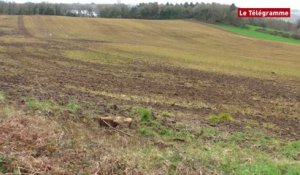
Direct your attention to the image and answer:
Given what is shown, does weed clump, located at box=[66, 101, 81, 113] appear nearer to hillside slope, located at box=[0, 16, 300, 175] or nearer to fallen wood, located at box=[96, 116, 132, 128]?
hillside slope, located at box=[0, 16, 300, 175]

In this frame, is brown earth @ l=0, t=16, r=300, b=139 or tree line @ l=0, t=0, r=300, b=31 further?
tree line @ l=0, t=0, r=300, b=31

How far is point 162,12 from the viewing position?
101812 mm

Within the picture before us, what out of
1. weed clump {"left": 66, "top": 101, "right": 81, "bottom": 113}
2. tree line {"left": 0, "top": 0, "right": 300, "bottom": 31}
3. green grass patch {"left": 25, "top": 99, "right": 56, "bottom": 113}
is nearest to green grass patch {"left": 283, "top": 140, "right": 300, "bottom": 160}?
weed clump {"left": 66, "top": 101, "right": 81, "bottom": 113}

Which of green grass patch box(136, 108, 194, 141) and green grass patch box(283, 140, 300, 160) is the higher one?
green grass patch box(136, 108, 194, 141)

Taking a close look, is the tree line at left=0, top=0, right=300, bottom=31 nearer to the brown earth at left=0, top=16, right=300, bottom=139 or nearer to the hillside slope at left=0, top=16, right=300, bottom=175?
the hillside slope at left=0, top=16, right=300, bottom=175

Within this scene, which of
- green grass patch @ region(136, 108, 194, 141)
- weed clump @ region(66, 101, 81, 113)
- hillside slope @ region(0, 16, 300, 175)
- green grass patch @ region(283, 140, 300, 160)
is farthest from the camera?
weed clump @ region(66, 101, 81, 113)

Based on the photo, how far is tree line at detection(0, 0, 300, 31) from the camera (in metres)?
88.9

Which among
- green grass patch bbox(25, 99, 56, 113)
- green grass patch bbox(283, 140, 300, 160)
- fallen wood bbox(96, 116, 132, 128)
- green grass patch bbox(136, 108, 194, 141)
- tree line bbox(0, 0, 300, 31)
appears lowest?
green grass patch bbox(283, 140, 300, 160)

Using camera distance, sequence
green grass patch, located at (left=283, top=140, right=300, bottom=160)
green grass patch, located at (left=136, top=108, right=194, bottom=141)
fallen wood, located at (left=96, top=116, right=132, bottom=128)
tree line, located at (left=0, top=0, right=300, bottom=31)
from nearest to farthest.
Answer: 1. green grass patch, located at (left=283, top=140, right=300, bottom=160)
2. green grass patch, located at (left=136, top=108, right=194, bottom=141)
3. fallen wood, located at (left=96, top=116, right=132, bottom=128)
4. tree line, located at (left=0, top=0, right=300, bottom=31)

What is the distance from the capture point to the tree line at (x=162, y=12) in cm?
8894

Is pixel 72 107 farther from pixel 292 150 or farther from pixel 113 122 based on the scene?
pixel 292 150

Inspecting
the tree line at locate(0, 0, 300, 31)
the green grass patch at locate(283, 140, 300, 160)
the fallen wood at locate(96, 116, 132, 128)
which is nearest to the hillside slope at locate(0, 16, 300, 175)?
the green grass patch at locate(283, 140, 300, 160)

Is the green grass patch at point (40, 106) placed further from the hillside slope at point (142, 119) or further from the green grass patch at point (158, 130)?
the green grass patch at point (158, 130)

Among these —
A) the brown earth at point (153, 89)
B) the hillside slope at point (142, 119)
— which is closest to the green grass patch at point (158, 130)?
the hillside slope at point (142, 119)
